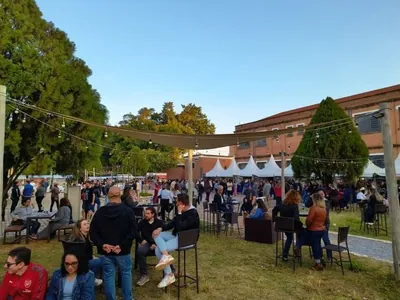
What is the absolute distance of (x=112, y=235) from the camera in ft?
12.1

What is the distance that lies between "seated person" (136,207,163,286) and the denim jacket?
163cm

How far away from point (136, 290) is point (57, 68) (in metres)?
Result: 7.53

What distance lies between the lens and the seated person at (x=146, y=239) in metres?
4.86

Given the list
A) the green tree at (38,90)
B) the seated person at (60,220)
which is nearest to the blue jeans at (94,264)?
the seated person at (60,220)

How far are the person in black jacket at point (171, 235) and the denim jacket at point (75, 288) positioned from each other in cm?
113

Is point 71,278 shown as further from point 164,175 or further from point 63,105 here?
point 164,175

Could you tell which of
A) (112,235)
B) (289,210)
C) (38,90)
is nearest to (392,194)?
(289,210)

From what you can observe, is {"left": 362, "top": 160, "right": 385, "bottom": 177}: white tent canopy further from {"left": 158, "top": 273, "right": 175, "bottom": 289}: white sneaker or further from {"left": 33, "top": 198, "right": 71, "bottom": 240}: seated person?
{"left": 158, "top": 273, "right": 175, "bottom": 289}: white sneaker

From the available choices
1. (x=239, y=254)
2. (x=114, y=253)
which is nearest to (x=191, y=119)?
(x=239, y=254)

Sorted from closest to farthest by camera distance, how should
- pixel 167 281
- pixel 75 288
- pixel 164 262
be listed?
pixel 75 288
pixel 164 262
pixel 167 281

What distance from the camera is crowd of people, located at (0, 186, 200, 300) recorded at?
10.00ft

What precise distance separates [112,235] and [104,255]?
290 millimetres

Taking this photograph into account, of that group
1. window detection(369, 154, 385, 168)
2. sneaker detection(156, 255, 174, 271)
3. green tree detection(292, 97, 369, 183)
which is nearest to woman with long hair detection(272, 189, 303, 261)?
sneaker detection(156, 255, 174, 271)

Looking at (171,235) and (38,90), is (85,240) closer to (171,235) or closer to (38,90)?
(171,235)
